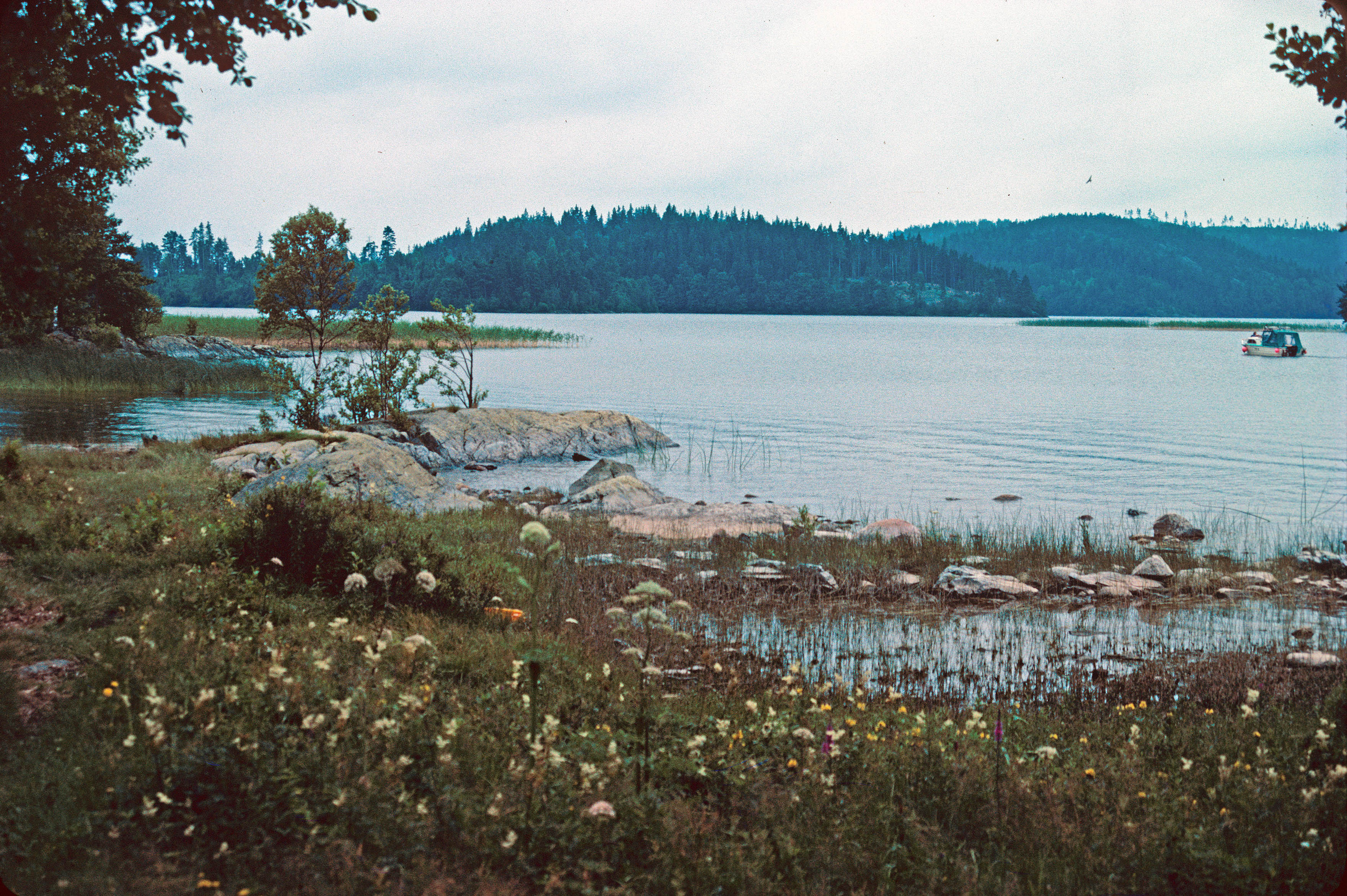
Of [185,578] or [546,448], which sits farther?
[546,448]

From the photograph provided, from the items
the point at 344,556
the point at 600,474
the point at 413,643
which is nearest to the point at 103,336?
the point at 600,474

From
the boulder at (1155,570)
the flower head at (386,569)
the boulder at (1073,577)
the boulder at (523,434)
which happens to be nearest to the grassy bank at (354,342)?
the boulder at (523,434)

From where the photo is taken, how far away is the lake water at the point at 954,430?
22.2 metres

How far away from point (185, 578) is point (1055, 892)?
7.21 meters

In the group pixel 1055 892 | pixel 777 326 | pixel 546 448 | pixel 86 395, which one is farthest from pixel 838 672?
pixel 777 326

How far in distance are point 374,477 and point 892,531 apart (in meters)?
9.35

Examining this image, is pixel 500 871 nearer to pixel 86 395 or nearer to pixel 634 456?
pixel 634 456

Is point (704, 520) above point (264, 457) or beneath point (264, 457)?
beneath

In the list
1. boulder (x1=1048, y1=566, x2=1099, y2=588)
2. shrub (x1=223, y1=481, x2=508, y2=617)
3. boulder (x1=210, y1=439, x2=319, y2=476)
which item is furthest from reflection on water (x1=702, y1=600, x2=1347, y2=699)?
boulder (x1=210, y1=439, x2=319, y2=476)

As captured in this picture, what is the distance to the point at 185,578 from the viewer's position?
781 cm

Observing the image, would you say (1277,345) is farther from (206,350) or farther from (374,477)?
(374,477)

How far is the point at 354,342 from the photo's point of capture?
178ft

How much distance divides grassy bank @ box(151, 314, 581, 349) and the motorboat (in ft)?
227

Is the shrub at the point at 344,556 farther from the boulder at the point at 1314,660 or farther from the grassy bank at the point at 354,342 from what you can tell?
the grassy bank at the point at 354,342
